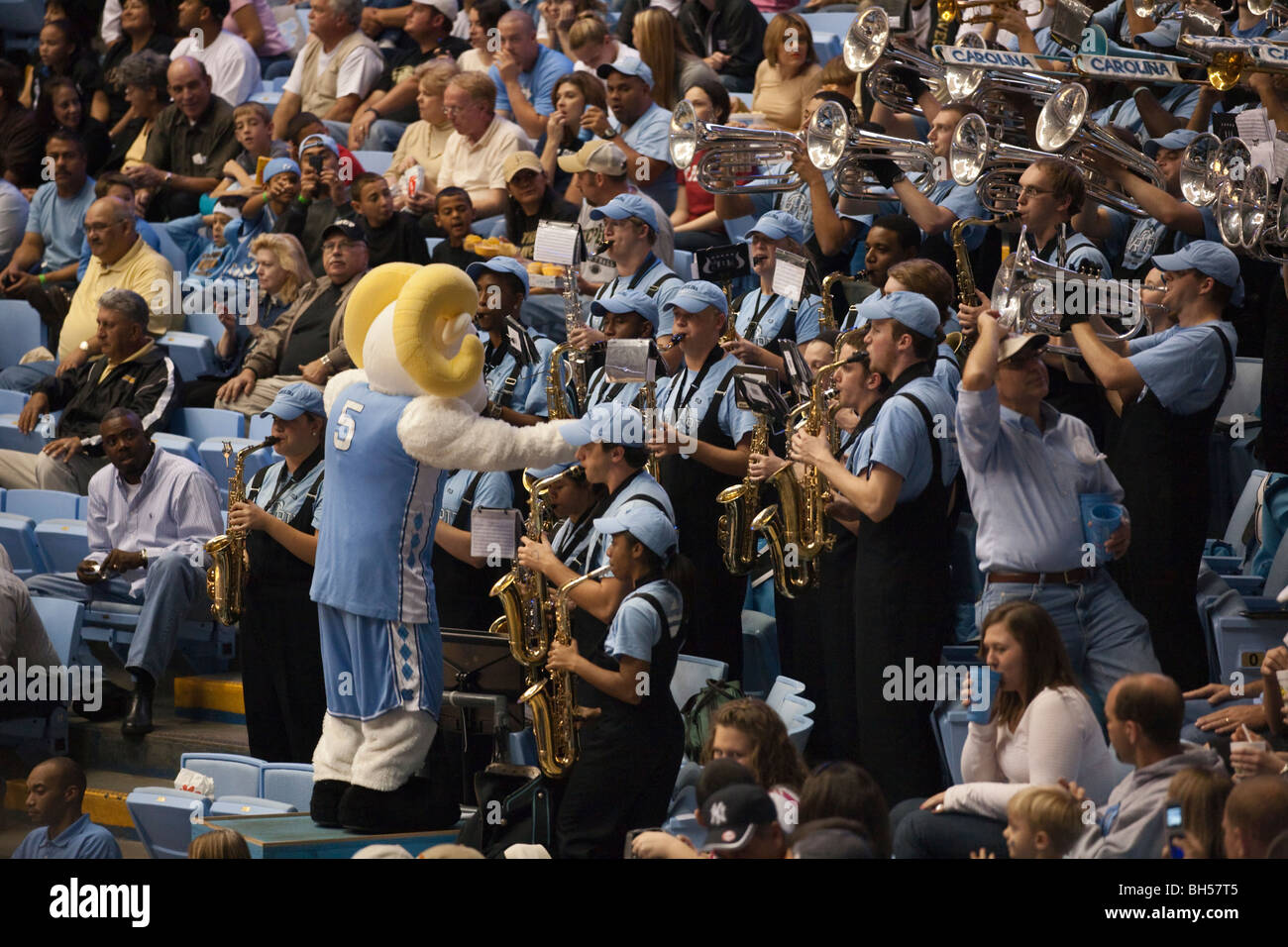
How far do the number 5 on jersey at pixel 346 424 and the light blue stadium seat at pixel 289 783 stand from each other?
127 centimetres

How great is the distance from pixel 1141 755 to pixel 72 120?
10.2 m

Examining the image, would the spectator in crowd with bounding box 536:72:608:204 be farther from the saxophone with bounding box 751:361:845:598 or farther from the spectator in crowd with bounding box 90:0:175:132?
the spectator in crowd with bounding box 90:0:175:132

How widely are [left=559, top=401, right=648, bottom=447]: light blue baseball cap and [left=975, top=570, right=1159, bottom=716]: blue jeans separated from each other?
1.34 meters

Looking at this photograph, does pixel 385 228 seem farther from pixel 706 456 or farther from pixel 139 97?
pixel 139 97

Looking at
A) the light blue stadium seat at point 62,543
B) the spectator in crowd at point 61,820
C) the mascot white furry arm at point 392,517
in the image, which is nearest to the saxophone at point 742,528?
the mascot white furry arm at point 392,517

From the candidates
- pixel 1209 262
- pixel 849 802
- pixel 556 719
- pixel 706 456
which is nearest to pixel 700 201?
pixel 706 456

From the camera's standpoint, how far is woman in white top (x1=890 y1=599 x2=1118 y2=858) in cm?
521

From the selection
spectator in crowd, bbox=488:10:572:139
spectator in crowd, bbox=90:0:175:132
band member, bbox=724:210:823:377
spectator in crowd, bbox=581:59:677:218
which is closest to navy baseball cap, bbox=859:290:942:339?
band member, bbox=724:210:823:377

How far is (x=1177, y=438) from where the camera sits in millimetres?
6535
